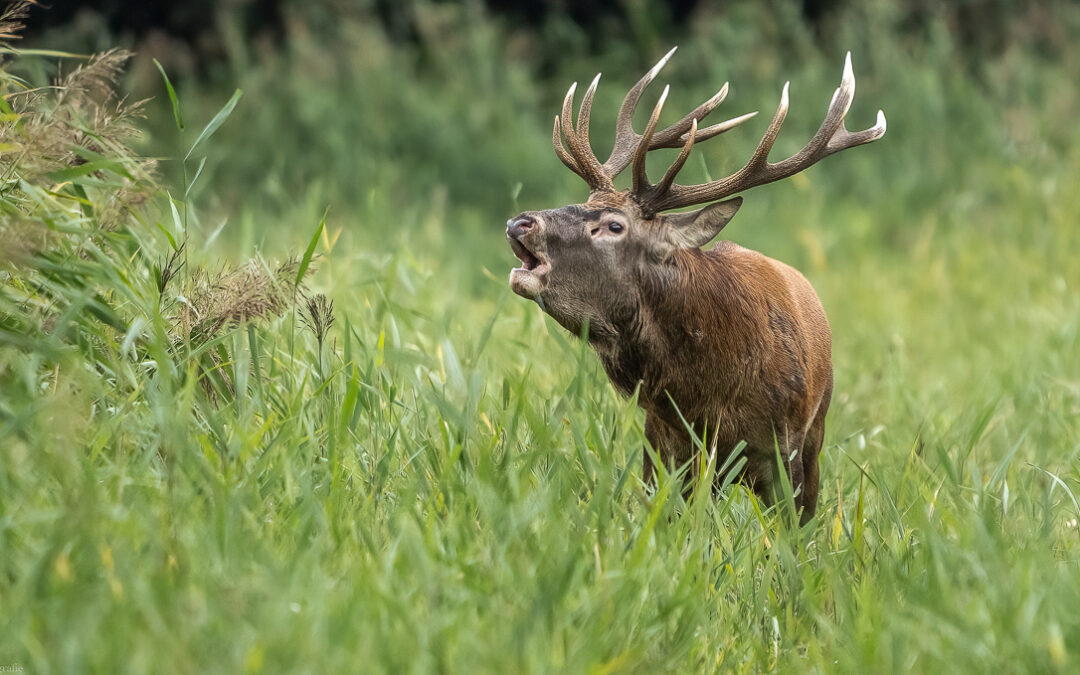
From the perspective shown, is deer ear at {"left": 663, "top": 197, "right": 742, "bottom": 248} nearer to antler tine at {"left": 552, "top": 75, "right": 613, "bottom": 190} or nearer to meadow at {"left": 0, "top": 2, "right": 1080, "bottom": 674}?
antler tine at {"left": 552, "top": 75, "right": 613, "bottom": 190}

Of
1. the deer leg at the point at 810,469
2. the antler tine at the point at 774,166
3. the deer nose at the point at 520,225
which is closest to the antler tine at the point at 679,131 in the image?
the antler tine at the point at 774,166

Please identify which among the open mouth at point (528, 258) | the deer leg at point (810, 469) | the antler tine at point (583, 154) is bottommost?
the deer leg at point (810, 469)

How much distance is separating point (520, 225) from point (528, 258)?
13 cm

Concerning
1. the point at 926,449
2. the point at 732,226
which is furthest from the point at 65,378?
the point at 732,226

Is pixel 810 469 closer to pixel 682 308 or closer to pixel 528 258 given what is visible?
pixel 682 308

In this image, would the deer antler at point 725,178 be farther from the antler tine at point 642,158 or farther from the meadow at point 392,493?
the meadow at point 392,493

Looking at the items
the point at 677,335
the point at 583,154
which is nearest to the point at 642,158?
the point at 583,154

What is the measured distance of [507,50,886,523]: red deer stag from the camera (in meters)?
3.66

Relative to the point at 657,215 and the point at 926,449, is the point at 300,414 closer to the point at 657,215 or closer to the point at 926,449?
the point at 657,215

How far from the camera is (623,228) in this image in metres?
3.72

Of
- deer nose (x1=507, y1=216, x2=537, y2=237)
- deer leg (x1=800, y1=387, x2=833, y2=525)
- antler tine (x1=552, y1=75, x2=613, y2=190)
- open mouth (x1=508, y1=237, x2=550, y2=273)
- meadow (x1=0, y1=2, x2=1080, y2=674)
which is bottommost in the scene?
deer leg (x1=800, y1=387, x2=833, y2=525)

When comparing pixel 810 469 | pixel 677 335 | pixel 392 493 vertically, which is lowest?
pixel 810 469

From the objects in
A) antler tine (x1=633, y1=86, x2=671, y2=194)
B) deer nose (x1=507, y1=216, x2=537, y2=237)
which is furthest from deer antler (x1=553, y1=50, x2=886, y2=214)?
deer nose (x1=507, y1=216, x2=537, y2=237)

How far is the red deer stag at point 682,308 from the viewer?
3.66m
